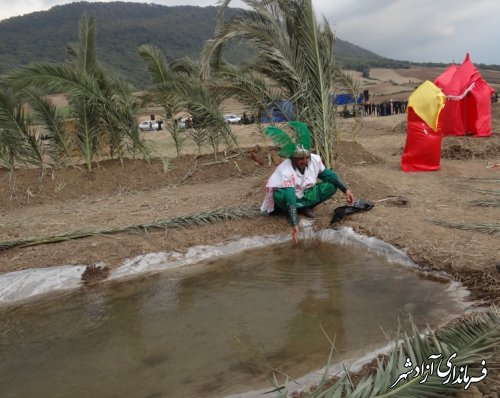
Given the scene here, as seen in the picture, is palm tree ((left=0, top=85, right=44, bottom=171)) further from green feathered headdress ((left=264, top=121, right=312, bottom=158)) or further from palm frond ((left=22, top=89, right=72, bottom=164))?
green feathered headdress ((left=264, top=121, right=312, bottom=158))

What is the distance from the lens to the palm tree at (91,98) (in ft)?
25.6

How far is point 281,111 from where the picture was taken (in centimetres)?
758

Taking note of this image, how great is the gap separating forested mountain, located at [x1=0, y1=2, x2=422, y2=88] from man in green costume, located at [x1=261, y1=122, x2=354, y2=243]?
2207 inches

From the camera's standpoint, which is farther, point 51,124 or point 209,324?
point 51,124

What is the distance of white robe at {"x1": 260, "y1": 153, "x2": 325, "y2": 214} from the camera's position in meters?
5.16

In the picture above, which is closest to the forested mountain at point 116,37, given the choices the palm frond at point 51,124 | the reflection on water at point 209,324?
the palm frond at point 51,124

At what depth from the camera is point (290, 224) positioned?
536cm

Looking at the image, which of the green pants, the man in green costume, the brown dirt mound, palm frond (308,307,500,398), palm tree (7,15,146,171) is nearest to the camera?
palm frond (308,307,500,398)

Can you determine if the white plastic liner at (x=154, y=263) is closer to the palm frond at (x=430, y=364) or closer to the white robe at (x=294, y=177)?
the white robe at (x=294, y=177)

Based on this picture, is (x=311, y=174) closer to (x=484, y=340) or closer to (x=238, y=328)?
(x=238, y=328)

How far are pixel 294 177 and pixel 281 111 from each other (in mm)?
2650

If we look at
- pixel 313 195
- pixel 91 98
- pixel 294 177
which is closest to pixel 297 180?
pixel 294 177

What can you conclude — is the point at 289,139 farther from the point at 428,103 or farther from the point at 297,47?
the point at 428,103

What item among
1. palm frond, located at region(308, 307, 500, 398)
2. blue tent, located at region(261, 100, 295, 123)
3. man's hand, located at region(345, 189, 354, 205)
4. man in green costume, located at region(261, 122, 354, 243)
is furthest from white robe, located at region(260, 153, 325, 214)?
palm frond, located at region(308, 307, 500, 398)
